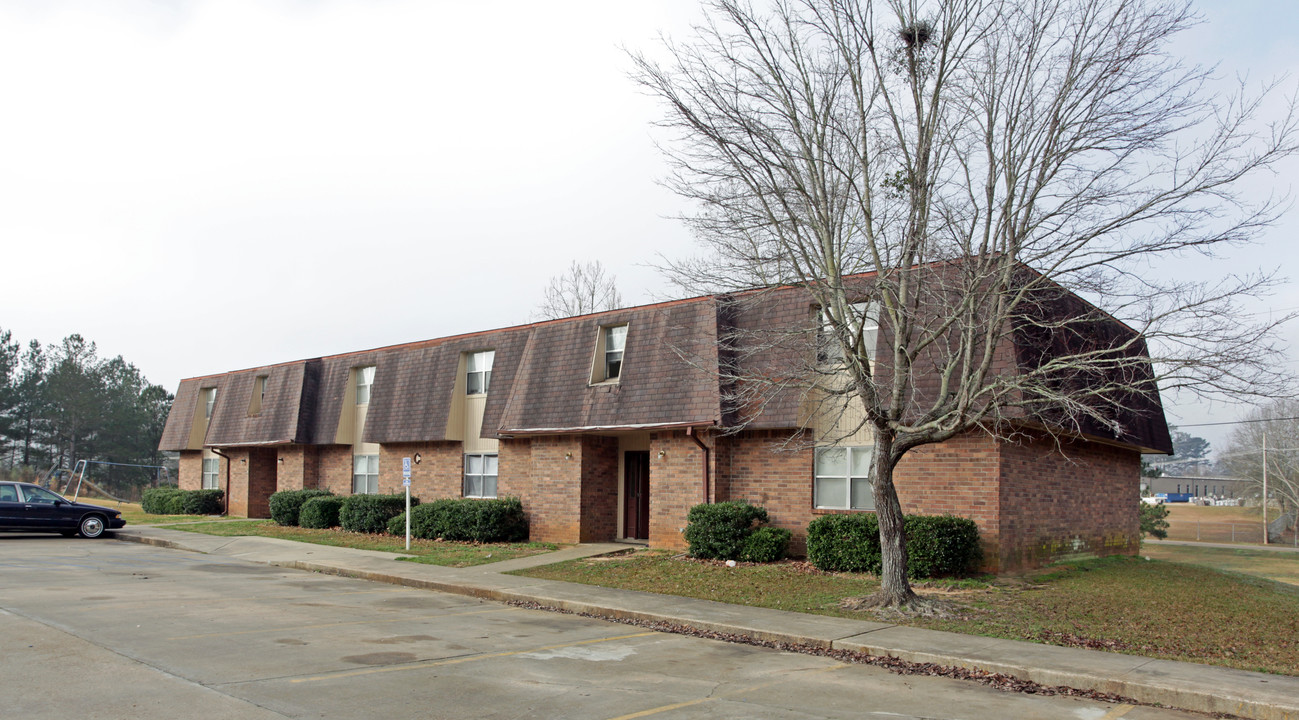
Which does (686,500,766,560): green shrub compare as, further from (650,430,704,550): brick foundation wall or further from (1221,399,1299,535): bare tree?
(1221,399,1299,535): bare tree

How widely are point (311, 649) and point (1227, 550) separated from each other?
1596 inches

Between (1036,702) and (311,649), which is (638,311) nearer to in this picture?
(311,649)

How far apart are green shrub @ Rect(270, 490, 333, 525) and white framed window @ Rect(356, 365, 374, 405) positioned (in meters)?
3.23

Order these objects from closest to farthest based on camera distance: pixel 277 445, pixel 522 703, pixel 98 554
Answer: pixel 522 703, pixel 98 554, pixel 277 445

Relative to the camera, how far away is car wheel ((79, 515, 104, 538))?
80.9 ft

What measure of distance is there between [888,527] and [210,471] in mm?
32639

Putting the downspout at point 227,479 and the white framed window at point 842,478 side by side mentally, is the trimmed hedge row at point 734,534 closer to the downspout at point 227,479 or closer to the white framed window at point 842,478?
the white framed window at point 842,478

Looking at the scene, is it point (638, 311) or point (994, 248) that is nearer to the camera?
point (994, 248)

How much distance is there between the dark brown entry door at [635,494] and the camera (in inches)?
859

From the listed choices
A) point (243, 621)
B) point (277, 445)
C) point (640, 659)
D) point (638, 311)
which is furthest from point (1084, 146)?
point (277, 445)

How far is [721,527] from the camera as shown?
693 inches

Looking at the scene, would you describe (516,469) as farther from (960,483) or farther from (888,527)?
(888,527)

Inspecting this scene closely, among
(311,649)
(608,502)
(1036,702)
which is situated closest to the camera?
(1036,702)

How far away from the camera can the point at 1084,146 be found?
11.8m
